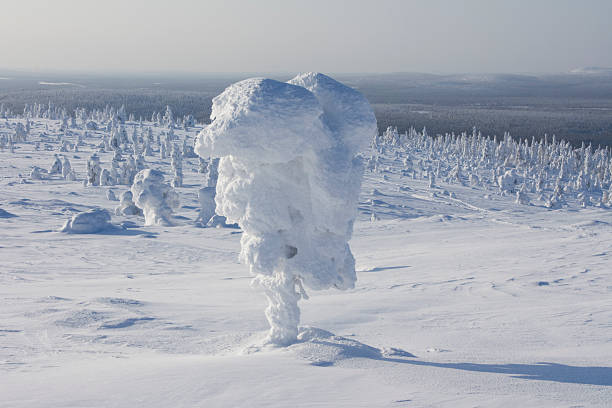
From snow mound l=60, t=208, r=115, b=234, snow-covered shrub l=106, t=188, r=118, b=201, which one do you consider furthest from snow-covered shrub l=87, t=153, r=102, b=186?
snow mound l=60, t=208, r=115, b=234

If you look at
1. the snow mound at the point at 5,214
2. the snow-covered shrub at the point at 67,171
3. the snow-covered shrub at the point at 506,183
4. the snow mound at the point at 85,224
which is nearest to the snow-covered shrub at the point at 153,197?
the snow mound at the point at 85,224

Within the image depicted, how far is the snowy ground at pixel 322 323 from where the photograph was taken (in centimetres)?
742

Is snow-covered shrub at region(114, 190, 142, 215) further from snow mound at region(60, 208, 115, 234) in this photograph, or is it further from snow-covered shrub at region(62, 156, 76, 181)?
snow-covered shrub at region(62, 156, 76, 181)

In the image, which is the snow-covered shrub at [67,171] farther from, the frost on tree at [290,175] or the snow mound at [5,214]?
the frost on tree at [290,175]

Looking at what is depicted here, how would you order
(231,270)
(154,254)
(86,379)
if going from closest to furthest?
(86,379) → (231,270) → (154,254)

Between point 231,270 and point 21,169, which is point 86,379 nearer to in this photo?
point 231,270

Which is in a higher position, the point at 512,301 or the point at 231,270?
the point at 512,301

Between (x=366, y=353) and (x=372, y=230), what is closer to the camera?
(x=366, y=353)

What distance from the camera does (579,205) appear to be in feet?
175

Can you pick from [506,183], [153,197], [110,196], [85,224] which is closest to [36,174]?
[110,196]

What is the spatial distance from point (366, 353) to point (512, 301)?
6.71 m

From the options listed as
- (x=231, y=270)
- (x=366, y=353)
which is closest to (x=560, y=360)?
(x=366, y=353)

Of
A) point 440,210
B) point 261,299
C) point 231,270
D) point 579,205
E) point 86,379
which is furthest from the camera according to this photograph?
point 579,205

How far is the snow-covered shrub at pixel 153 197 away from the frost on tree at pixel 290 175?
22.5 meters
